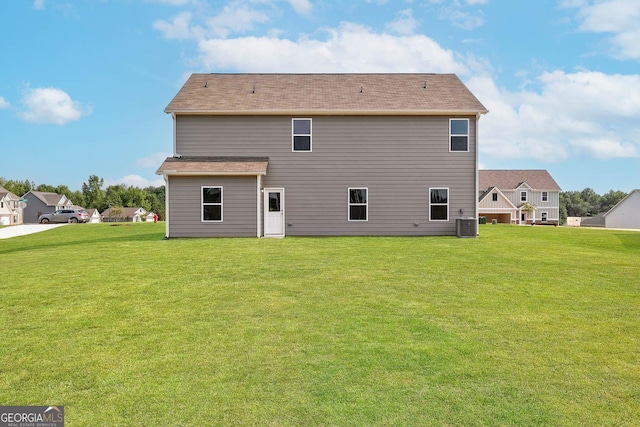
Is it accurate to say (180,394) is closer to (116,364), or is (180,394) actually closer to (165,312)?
(116,364)

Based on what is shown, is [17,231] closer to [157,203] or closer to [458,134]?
[458,134]

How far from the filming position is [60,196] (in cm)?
7262

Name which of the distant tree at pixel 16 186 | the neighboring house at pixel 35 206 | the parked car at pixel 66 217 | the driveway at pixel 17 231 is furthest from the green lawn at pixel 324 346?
the distant tree at pixel 16 186

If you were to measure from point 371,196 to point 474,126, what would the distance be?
5.53 m

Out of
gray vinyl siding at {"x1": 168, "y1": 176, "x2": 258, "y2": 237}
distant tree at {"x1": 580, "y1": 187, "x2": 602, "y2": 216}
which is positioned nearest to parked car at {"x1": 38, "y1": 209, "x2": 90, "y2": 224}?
gray vinyl siding at {"x1": 168, "y1": 176, "x2": 258, "y2": 237}

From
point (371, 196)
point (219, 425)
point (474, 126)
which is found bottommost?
point (219, 425)

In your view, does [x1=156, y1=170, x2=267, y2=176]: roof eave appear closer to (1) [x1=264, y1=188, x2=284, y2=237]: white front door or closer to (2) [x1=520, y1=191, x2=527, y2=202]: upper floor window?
(1) [x1=264, y1=188, x2=284, y2=237]: white front door

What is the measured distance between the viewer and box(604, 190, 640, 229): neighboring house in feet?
131

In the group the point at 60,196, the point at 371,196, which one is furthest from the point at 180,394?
the point at 60,196

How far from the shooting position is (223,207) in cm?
1652

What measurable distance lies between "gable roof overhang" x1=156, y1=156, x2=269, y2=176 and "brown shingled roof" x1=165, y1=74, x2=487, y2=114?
204 centimetres

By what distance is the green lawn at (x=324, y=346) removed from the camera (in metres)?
3.13

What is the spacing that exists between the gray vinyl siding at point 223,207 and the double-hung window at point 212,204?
15 centimetres

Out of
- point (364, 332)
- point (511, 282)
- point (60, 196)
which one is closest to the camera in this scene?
point (364, 332)
